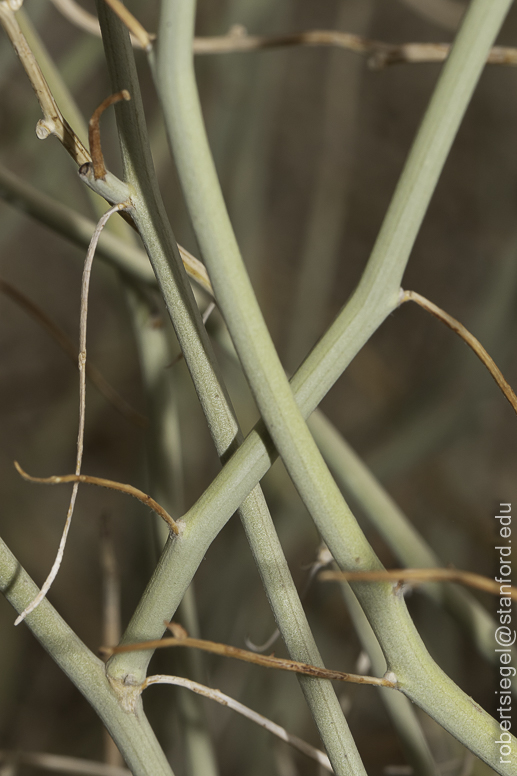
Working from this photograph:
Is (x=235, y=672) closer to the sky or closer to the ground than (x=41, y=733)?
closer to the sky

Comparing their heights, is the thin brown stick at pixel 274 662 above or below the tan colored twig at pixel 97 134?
below

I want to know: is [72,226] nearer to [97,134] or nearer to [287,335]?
[97,134]

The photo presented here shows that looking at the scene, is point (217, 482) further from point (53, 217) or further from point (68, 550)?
point (68, 550)

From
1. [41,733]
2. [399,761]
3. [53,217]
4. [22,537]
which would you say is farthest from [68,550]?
[53,217]

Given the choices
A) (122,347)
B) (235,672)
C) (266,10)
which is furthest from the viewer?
(122,347)

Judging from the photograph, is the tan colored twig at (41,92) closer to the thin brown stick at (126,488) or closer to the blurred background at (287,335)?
the thin brown stick at (126,488)

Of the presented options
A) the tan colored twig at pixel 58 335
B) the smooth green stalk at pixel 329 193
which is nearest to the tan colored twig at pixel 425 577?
the tan colored twig at pixel 58 335

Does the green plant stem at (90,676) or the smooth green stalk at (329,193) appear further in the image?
the smooth green stalk at (329,193)
